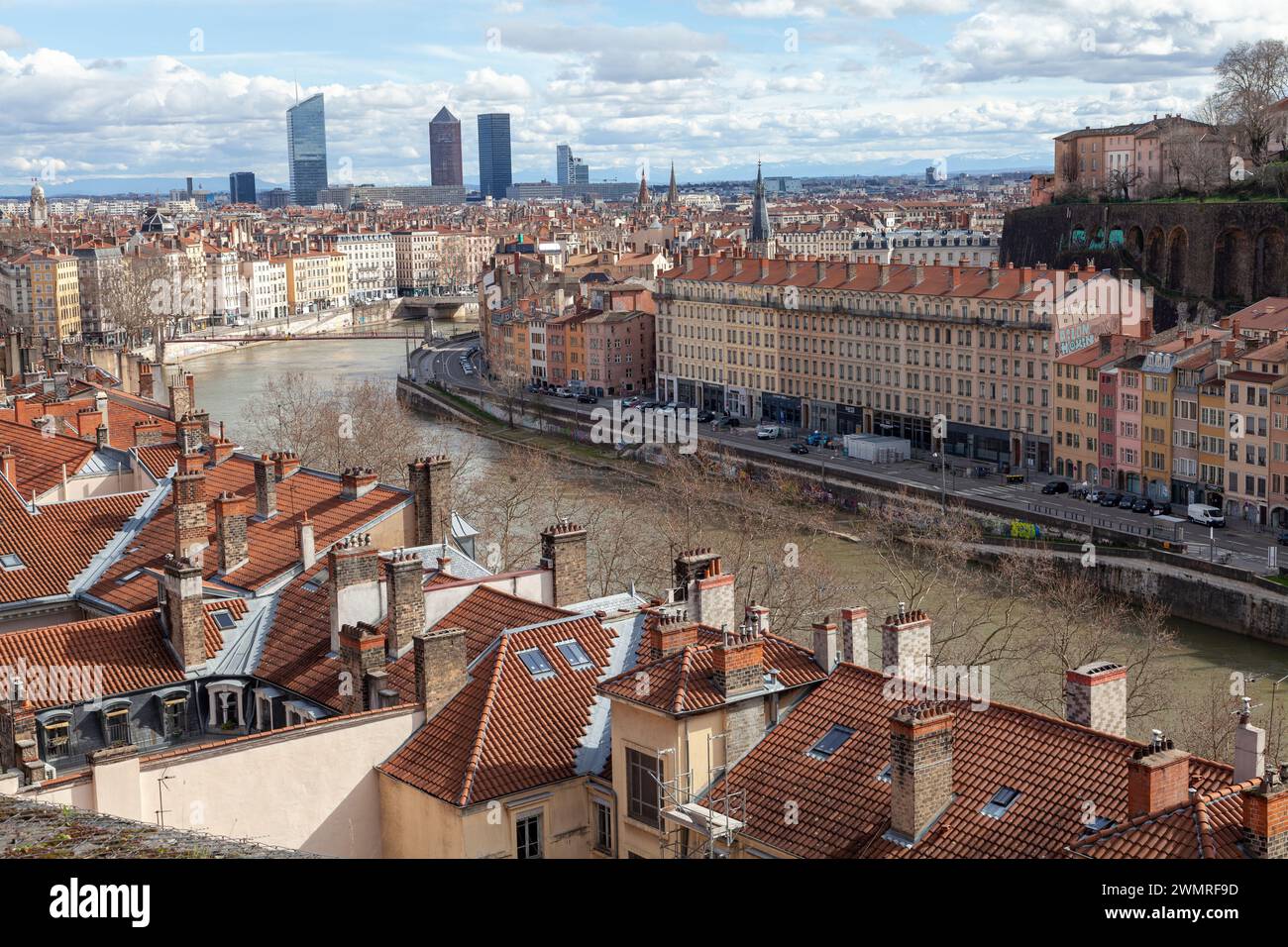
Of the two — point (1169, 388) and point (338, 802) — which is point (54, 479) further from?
point (1169, 388)

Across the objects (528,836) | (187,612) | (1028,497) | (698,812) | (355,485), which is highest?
(355,485)

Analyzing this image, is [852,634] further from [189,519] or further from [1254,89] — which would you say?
[1254,89]

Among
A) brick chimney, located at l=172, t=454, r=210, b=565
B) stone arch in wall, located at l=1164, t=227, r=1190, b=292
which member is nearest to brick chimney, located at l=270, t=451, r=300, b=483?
brick chimney, located at l=172, t=454, r=210, b=565

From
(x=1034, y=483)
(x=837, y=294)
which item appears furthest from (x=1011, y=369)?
(x=837, y=294)

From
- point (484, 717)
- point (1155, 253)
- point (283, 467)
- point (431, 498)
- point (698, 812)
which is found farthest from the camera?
point (1155, 253)

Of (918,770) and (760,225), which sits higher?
(760,225)

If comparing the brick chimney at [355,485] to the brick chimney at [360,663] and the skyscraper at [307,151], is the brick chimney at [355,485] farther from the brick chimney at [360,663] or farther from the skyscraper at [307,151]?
the skyscraper at [307,151]

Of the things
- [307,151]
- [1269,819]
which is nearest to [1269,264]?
[1269,819]
